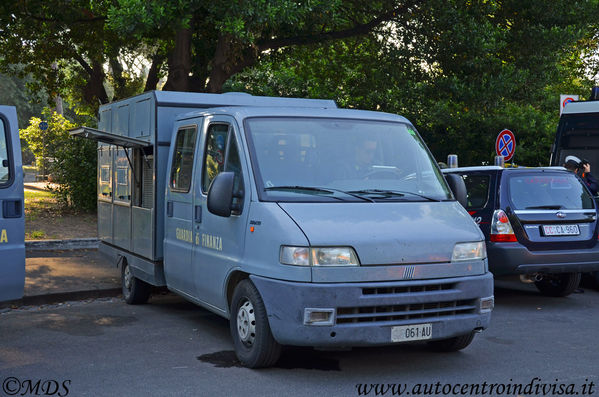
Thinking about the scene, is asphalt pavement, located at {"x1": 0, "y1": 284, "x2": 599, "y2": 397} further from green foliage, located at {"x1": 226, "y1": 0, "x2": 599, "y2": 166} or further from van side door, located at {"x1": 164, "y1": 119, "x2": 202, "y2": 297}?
green foliage, located at {"x1": 226, "y1": 0, "x2": 599, "y2": 166}

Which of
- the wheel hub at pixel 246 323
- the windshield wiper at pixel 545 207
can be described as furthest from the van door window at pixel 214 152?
the windshield wiper at pixel 545 207

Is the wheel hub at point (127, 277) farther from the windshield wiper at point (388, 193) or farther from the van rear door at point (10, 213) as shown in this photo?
the windshield wiper at point (388, 193)

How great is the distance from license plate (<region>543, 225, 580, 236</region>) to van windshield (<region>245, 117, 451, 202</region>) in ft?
8.92

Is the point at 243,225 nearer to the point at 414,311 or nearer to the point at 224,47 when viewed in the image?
the point at 414,311

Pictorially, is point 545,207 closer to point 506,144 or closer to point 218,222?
point 218,222

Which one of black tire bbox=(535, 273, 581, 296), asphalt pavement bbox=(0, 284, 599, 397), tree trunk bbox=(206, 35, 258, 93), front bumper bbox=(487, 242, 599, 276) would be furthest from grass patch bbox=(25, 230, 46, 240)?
black tire bbox=(535, 273, 581, 296)

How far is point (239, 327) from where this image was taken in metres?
6.29

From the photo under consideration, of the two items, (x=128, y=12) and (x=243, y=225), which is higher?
(x=128, y=12)

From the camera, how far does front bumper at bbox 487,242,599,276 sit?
8.84 metres

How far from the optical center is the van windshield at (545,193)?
9.13 metres

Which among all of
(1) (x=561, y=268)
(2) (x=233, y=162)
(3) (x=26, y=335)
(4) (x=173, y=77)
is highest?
(4) (x=173, y=77)

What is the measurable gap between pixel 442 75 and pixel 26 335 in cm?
1268

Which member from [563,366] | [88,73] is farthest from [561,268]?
[88,73]

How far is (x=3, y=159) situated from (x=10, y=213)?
1.61 feet
